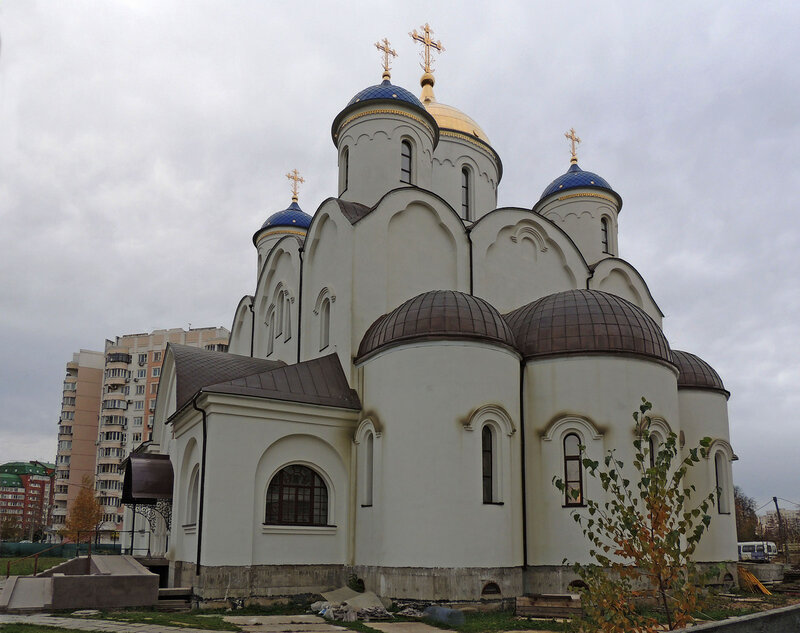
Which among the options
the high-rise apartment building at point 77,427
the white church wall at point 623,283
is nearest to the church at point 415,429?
the white church wall at point 623,283

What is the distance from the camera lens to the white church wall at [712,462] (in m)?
16.0

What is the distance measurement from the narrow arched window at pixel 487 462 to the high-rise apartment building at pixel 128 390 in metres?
47.8

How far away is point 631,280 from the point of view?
67.2 ft

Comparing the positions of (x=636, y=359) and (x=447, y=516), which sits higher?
(x=636, y=359)

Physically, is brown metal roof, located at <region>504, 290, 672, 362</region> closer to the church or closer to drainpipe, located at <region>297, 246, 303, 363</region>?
the church

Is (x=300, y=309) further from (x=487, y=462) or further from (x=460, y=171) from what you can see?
(x=487, y=462)

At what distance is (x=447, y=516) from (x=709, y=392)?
787 centimetres

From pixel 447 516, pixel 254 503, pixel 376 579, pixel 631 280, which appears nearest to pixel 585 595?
pixel 447 516

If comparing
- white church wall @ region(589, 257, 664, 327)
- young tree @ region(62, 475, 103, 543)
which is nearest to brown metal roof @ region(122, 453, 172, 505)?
white church wall @ region(589, 257, 664, 327)

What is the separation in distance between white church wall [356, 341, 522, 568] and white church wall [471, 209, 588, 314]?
13.5 feet

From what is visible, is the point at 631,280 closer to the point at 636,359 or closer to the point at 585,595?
the point at 636,359

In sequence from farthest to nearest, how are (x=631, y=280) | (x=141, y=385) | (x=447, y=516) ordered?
(x=141, y=385) < (x=631, y=280) < (x=447, y=516)

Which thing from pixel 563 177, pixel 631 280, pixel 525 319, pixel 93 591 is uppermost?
pixel 563 177

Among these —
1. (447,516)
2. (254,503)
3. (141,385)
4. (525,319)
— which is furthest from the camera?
(141,385)
